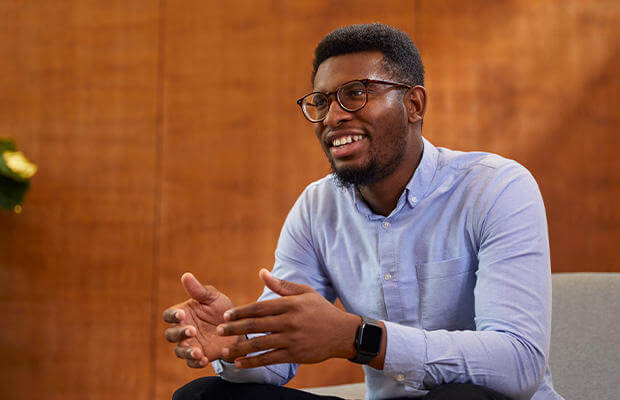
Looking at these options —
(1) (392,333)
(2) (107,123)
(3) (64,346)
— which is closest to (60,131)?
(2) (107,123)

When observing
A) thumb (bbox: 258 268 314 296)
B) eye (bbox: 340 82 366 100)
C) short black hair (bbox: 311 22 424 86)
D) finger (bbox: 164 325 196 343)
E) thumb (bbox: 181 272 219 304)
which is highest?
short black hair (bbox: 311 22 424 86)

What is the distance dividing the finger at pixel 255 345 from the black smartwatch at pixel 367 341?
0.16 m

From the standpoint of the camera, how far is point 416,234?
5.07 ft

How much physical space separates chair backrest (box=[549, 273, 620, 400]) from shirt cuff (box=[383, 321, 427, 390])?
0.71 m

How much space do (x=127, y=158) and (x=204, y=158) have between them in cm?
42

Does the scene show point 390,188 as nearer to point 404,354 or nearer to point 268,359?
point 404,354

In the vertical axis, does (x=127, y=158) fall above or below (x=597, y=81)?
below

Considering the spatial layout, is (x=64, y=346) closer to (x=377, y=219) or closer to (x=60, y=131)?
(x=60, y=131)

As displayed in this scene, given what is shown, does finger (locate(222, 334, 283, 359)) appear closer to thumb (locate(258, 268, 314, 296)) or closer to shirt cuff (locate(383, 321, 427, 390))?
thumb (locate(258, 268, 314, 296))

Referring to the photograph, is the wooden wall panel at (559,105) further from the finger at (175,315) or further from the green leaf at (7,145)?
the green leaf at (7,145)

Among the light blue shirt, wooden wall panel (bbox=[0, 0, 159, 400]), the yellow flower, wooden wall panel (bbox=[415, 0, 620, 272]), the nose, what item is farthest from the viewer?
wooden wall panel (bbox=[0, 0, 159, 400])

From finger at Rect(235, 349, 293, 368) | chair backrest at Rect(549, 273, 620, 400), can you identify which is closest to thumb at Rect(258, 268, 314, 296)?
finger at Rect(235, 349, 293, 368)

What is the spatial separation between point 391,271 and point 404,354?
1.13 ft

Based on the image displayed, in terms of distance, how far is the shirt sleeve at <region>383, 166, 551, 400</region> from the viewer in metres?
1.22
